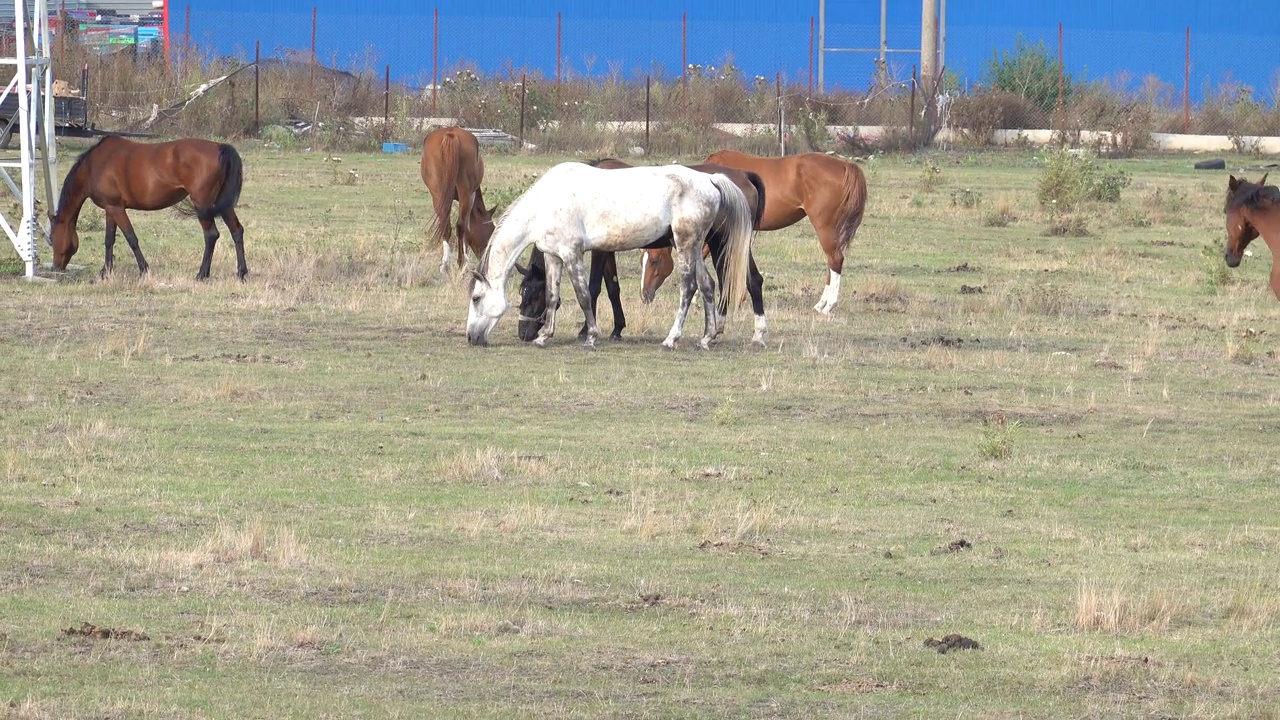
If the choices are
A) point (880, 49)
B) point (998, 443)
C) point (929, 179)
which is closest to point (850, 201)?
point (998, 443)

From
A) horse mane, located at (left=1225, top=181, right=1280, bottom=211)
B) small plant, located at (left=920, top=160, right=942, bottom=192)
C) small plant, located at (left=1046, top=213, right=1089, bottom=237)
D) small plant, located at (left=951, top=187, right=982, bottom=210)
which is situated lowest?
small plant, located at (left=1046, top=213, right=1089, bottom=237)

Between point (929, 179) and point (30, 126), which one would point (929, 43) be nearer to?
point (929, 179)

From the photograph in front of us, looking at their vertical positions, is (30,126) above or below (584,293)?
above

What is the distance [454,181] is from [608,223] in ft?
18.6

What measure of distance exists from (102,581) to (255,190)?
20.2 m

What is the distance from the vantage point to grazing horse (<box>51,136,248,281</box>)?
18594 mm

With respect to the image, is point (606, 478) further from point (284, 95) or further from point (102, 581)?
point (284, 95)

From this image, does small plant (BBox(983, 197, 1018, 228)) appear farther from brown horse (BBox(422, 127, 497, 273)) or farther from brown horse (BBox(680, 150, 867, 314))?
brown horse (BBox(680, 150, 867, 314))

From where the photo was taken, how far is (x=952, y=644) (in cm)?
717

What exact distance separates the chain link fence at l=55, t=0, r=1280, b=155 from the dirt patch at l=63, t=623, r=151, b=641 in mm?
28904

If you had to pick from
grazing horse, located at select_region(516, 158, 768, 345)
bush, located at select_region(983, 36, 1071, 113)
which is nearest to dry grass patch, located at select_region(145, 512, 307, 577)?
grazing horse, located at select_region(516, 158, 768, 345)

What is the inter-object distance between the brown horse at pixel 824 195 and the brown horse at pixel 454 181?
2763 mm

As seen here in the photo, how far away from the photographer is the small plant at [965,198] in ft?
89.2

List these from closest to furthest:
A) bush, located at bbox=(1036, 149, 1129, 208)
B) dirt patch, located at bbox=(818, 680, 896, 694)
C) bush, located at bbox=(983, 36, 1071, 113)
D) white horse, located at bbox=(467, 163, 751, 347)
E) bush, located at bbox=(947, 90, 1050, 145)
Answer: dirt patch, located at bbox=(818, 680, 896, 694) → white horse, located at bbox=(467, 163, 751, 347) → bush, located at bbox=(1036, 149, 1129, 208) → bush, located at bbox=(947, 90, 1050, 145) → bush, located at bbox=(983, 36, 1071, 113)
